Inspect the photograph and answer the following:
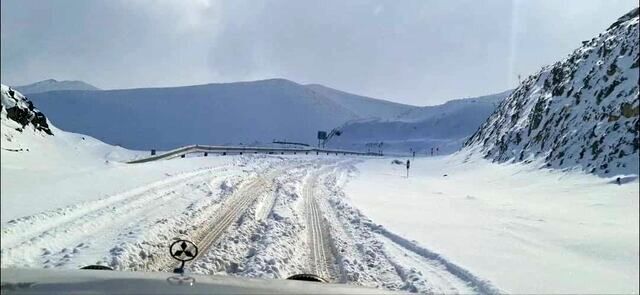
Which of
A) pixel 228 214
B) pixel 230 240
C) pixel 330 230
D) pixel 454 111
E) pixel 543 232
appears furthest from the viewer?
pixel 454 111

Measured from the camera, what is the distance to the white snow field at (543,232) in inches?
180

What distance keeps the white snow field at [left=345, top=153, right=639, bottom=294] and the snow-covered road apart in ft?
1.70

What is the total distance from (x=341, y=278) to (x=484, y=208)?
175 inches

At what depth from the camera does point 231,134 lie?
18988 centimetres

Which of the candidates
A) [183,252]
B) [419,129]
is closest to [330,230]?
[183,252]

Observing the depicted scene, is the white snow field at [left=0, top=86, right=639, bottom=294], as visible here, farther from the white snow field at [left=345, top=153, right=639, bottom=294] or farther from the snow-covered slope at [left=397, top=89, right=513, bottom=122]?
the snow-covered slope at [left=397, top=89, right=513, bottom=122]

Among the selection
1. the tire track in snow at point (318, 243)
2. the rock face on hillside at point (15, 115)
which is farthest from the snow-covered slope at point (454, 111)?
the rock face on hillside at point (15, 115)

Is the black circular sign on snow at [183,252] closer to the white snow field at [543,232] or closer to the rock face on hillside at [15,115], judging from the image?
the rock face on hillside at [15,115]

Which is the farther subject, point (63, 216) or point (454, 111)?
point (454, 111)

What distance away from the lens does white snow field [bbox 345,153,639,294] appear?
4562mm

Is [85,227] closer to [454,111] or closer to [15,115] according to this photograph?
[15,115]

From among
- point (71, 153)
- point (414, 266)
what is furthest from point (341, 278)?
point (71, 153)

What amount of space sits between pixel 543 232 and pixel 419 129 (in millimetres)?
165717

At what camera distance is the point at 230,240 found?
8945 mm
